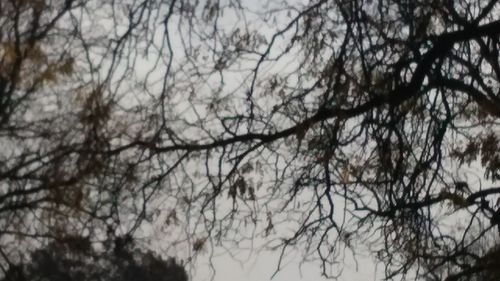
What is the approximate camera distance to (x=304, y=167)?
5.64 m

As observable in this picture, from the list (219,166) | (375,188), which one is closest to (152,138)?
(219,166)

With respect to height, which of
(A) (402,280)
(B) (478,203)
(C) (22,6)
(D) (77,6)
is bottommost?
(A) (402,280)

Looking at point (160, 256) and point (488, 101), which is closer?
point (488, 101)

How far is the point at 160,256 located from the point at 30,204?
128 cm

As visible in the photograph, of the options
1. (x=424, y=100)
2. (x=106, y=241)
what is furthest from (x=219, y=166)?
(x=424, y=100)

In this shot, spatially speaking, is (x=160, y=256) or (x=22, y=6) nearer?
(x=22, y=6)

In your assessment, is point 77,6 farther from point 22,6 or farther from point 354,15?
point 354,15

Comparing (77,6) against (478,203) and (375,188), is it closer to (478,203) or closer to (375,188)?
(375,188)

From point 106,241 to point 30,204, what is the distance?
130 centimetres

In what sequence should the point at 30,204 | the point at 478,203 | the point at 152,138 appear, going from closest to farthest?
the point at 152,138
the point at 478,203
the point at 30,204

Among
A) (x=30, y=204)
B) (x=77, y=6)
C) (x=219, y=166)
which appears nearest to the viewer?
(x=77, y=6)

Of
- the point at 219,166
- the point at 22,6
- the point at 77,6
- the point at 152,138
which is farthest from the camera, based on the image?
the point at 219,166

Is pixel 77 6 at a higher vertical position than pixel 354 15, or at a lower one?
higher

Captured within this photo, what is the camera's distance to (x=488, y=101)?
593cm
